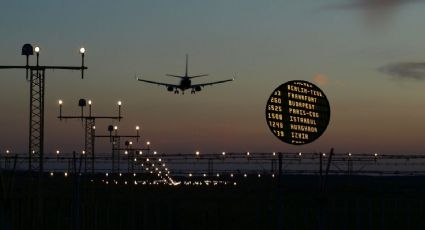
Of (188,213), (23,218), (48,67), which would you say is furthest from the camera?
(48,67)

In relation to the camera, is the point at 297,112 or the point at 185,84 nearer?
the point at 297,112

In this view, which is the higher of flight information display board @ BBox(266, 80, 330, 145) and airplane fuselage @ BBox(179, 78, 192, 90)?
airplane fuselage @ BBox(179, 78, 192, 90)

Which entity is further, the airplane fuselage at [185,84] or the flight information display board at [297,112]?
the airplane fuselage at [185,84]

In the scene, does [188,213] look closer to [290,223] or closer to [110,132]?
[290,223]

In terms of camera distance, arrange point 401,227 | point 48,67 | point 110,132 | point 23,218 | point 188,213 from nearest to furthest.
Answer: point 23,218 < point 401,227 < point 188,213 < point 48,67 < point 110,132

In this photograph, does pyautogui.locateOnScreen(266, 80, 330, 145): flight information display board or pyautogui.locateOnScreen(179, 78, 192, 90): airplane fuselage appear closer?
pyautogui.locateOnScreen(266, 80, 330, 145): flight information display board

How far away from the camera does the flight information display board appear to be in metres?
9.95

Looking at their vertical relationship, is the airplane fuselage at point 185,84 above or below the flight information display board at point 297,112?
above

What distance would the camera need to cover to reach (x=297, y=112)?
9.88m

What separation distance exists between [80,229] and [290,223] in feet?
34.5

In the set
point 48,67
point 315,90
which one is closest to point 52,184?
point 48,67

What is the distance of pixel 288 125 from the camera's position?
9.94 metres

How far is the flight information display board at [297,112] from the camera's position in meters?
9.95

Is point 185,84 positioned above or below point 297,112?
above
